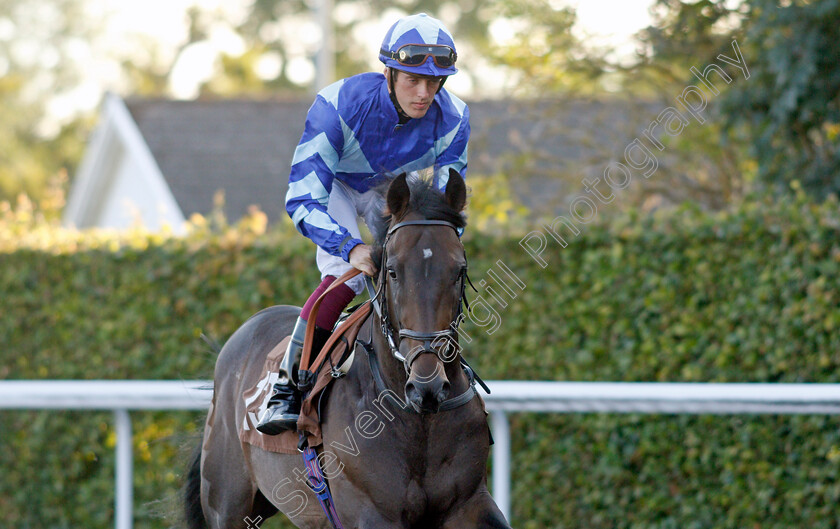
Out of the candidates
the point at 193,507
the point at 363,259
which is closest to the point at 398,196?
the point at 363,259

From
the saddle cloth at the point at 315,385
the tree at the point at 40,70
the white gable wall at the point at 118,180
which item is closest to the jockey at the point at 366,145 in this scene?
the saddle cloth at the point at 315,385

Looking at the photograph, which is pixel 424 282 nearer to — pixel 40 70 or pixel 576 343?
pixel 576 343

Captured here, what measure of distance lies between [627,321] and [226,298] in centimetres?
258

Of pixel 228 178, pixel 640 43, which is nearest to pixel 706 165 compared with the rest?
pixel 640 43

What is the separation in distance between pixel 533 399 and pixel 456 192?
187cm

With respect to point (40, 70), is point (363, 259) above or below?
below

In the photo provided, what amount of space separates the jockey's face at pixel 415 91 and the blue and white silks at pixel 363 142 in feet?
0.23

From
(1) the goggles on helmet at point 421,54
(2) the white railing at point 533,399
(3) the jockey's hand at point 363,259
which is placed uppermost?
(1) the goggles on helmet at point 421,54

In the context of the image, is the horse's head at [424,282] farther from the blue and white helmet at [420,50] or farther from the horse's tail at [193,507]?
the horse's tail at [193,507]

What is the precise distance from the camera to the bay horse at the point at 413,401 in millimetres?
2795

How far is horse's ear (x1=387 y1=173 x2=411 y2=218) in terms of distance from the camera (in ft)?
9.85

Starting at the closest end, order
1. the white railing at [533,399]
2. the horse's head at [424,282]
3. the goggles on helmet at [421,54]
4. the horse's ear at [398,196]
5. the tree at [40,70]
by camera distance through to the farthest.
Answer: the horse's head at [424,282]
the horse's ear at [398,196]
the goggles on helmet at [421,54]
the white railing at [533,399]
the tree at [40,70]

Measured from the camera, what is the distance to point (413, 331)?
278cm

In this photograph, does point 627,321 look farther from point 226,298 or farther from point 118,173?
point 118,173
